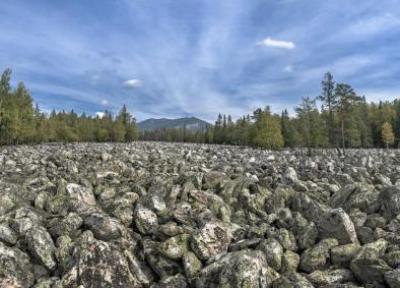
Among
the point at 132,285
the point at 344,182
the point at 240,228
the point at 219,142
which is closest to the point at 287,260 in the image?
the point at 240,228

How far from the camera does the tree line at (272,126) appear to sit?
69812mm

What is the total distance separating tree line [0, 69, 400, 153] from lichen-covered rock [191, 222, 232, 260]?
173 ft

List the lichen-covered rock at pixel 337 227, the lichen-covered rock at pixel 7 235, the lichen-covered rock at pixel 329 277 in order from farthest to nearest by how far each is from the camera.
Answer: the lichen-covered rock at pixel 7 235 < the lichen-covered rock at pixel 337 227 < the lichen-covered rock at pixel 329 277

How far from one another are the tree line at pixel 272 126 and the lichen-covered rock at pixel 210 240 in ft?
173

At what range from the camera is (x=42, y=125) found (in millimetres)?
111812

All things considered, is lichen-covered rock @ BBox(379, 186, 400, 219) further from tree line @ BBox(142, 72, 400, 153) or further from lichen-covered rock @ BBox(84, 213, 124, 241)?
tree line @ BBox(142, 72, 400, 153)

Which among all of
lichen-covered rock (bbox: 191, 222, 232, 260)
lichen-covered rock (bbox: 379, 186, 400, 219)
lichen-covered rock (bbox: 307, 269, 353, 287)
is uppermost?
lichen-covered rock (bbox: 379, 186, 400, 219)

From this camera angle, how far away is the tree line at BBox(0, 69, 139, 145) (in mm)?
83688

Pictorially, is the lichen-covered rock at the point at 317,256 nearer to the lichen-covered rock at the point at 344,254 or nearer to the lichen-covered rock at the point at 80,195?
the lichen-covered rock at the point at 344,254

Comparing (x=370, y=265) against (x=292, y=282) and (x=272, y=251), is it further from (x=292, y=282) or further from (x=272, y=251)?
(x=272, y=251)

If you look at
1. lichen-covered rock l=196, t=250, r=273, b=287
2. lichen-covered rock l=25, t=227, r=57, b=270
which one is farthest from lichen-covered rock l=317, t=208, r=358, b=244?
lichen-covered rock l=25, t=227, r=57, b=270

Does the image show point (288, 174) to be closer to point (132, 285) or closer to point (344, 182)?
point (344, 182)

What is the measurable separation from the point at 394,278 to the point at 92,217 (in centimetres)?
751

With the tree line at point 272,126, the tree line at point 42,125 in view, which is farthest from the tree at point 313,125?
the tree line at point 42,125
